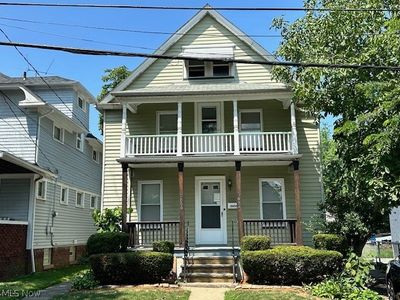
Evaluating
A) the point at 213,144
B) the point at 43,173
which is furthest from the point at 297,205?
the point at 43,173

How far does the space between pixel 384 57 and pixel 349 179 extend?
3271 millimetres

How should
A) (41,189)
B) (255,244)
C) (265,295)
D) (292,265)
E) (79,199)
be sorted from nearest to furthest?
1. (265,295)
2. (292,265)
3. (255,244)
4. (41,189)
5. (79,199)

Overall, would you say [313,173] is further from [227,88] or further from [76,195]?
[76,195]

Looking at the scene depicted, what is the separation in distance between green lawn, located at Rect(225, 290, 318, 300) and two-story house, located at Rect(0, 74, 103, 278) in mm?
8236

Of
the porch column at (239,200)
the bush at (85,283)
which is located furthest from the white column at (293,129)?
the bush at (85,283)

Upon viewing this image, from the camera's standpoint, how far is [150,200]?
16.2 meters

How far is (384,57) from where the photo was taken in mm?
11062

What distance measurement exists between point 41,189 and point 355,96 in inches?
496

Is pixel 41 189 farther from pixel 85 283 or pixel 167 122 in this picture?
pixel 85 283

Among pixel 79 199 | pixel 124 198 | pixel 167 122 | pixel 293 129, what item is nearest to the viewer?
pixel 124 198

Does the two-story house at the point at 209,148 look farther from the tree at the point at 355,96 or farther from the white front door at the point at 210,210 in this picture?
the tree at the point at 355,96

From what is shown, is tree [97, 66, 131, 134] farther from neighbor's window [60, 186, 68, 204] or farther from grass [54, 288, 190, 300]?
grass [54, 288, 190, 300]

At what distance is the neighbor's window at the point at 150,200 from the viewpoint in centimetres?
1605

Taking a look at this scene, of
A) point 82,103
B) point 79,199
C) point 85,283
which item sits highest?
point 82,103
